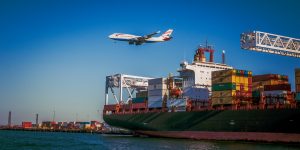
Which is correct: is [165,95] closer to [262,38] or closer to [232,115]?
[232,115]

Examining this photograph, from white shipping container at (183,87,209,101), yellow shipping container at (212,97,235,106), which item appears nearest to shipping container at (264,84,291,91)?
yellow shipping container at (212,97,235,106)

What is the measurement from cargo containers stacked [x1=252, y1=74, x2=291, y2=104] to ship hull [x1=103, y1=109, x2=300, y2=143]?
3.08 meters

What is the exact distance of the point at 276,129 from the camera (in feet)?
129

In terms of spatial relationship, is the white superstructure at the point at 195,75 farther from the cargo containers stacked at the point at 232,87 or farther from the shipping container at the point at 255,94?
the shipping container at the point at 255,94

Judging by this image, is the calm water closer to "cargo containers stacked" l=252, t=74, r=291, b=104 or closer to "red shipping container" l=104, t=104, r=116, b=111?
"cargo containers stacked" l=252, t=74, r=291, b=104

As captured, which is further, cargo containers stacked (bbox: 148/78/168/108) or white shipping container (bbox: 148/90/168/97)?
white shipping container (bbox: 148/90/168/97)

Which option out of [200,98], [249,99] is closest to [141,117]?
[200,98]

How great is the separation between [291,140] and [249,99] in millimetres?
8000

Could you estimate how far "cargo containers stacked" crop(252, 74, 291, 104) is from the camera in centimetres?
4191

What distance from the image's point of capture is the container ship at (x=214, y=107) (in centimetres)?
3985

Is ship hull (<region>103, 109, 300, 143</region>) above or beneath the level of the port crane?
beneath

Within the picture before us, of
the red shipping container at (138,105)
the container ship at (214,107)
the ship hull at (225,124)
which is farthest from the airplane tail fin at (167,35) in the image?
the ship hull at (225,124)

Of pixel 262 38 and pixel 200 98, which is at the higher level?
pixel 262 38

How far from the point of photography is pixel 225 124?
44.4m
